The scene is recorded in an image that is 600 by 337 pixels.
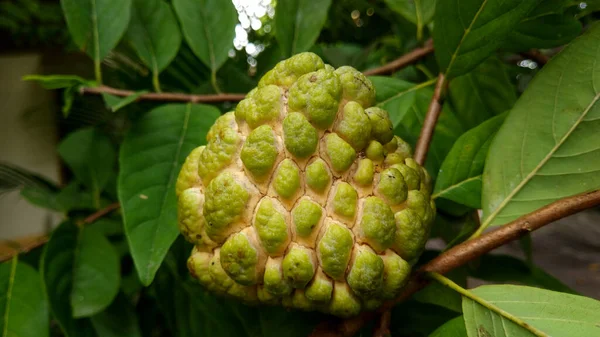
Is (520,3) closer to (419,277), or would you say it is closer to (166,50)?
(419,277)

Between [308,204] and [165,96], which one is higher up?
[308,204]

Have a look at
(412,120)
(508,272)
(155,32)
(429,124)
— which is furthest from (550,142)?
(155,32)

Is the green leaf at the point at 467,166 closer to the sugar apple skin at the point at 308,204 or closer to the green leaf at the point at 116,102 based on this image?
the sugar apple skin at the point at 308,204

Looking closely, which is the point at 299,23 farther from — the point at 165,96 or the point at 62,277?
the point at 62,277

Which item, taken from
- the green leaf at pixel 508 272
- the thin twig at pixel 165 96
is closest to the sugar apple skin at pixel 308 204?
the thin twig at pixel 165 96

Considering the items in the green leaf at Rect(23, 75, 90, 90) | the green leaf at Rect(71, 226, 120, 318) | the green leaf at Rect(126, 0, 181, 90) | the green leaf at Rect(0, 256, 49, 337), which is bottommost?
the green leaf at Rect(0, 256, 49, 337)

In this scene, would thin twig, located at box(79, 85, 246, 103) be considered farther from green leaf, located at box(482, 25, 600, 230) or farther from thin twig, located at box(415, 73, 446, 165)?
green leaf, located at box(482, 25, 600, 230)

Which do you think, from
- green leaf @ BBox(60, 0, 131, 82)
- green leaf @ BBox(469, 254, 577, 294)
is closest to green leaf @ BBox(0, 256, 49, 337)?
green leaf @ BBox(60, 0, 131, 82)
